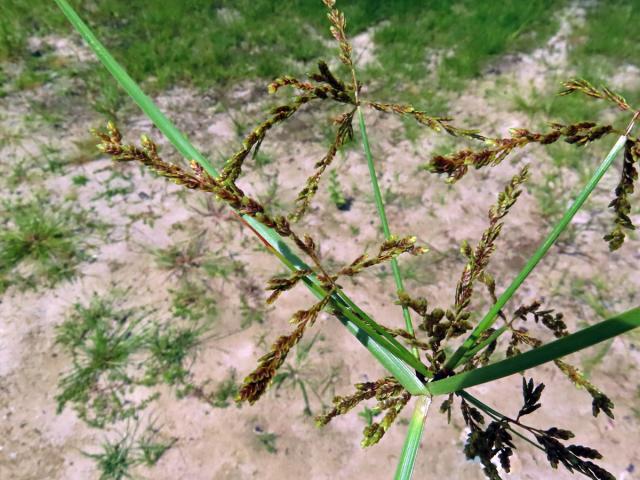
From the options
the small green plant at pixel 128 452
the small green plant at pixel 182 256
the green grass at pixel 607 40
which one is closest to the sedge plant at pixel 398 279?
the small green plant at pixel 128 452

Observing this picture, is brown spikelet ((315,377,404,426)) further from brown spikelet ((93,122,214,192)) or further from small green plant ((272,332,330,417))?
small green plant ((272,332,330,417))

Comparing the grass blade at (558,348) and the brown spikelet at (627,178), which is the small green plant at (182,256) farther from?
the brown spikelet at (627,178)

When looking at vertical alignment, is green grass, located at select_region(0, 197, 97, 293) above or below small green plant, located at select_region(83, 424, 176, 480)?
above

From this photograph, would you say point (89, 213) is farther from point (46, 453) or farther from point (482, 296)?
point (482, 296)

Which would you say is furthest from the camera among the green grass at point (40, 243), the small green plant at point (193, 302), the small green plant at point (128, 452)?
the green grass at point (40, 243)

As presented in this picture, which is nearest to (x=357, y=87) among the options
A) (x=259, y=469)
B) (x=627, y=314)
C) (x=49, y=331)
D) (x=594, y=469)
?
(x=627, y=314)

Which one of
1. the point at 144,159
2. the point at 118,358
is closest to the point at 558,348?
the point at 144,159

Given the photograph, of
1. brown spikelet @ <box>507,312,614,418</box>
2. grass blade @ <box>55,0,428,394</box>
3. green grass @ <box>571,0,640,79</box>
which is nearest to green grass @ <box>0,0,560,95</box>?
green grass @ <box>571,0,640,79</box>
